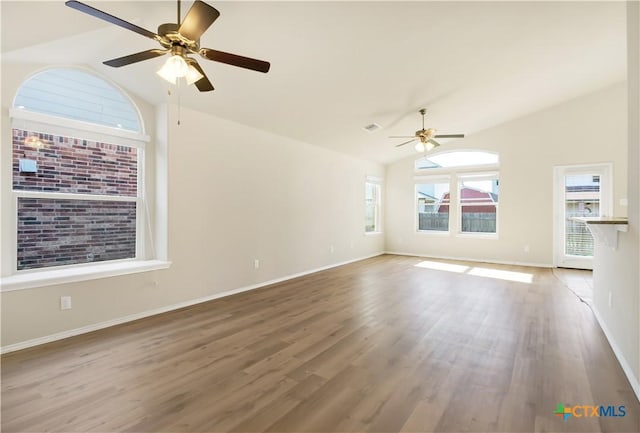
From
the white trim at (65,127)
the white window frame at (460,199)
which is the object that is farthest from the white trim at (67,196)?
the white window frame at (460,199)

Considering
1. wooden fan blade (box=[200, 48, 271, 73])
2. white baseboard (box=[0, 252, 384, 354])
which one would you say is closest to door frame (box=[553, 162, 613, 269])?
white baseboard (box=[0, 252, 384, 354])

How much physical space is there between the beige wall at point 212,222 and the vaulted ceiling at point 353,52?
1.06 feet

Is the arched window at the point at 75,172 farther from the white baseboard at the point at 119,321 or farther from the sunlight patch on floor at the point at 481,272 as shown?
the sunlight patch on floor at the point at 481,272

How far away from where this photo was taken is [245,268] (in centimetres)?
475

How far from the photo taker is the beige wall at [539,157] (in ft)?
19.7

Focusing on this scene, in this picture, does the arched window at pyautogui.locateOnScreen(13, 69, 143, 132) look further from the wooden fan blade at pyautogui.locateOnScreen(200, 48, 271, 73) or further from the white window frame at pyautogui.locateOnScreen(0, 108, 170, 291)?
the wooden fan blade at pyautogui.locateOnScreen(200, 48, 271, 73)

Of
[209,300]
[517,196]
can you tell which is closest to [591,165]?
[517,196]

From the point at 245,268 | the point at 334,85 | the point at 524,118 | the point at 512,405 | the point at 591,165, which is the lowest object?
the point at 512,405

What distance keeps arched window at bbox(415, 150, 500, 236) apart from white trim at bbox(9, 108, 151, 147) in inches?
263

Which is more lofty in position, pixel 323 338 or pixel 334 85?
pixel 334 85

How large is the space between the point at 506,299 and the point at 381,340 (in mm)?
2414

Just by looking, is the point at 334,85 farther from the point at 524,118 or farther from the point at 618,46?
the point at 524,118

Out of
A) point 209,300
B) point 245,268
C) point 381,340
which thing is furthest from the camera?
point 245,268

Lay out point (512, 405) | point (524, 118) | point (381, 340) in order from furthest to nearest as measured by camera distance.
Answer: point (524, 118) → point (381, 340) → point (512, 405)
